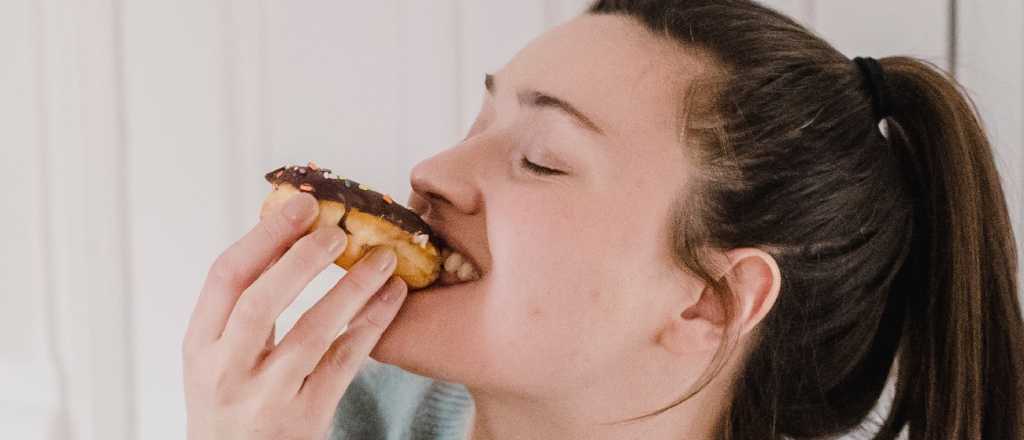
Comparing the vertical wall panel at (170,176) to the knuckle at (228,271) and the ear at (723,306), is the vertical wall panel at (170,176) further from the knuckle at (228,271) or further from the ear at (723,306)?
the ear at (723,306)

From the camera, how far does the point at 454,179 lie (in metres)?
1.03

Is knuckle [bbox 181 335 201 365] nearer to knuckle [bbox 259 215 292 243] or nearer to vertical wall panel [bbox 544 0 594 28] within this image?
knuckle [bbox 259 215 292 243]

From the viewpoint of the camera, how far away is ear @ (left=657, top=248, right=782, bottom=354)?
107 cm

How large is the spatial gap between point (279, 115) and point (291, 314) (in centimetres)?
34

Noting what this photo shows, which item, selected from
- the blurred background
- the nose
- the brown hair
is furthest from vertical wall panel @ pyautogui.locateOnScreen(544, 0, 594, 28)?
the nose

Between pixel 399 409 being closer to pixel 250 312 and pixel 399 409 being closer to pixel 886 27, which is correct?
pixel 250 312

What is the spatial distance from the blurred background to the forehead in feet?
1.46

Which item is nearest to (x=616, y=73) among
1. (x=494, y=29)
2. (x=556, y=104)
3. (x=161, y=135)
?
(x=556, y=104)

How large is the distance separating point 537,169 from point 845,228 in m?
0.39

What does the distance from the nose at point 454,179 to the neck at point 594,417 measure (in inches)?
9.9

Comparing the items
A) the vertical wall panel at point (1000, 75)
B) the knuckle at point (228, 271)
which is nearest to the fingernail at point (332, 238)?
the knuckle at point (228, 271)

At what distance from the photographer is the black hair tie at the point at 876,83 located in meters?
1.15

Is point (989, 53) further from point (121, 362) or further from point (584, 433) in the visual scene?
point (121, 362)

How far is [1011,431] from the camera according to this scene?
3.96ft
